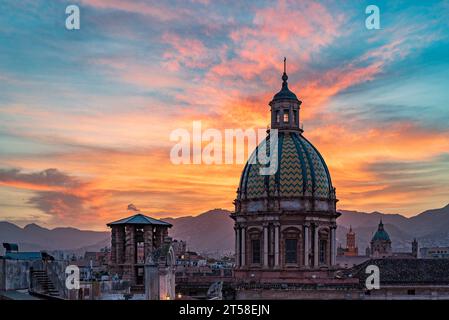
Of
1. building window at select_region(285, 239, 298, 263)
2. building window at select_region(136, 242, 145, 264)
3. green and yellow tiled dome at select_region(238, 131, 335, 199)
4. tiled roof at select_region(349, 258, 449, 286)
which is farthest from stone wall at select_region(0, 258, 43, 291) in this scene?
tiled roof at select_region(349, 258, 449, 286)

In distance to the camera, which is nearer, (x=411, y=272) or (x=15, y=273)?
(x=15, y=273)

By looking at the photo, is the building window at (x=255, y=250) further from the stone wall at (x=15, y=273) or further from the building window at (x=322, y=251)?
the stone wall at (x=15, y=273)

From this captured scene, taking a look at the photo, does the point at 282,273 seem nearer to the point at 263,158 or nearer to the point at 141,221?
the point at 263,158

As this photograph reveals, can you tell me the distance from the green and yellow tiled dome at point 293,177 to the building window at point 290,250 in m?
3.86

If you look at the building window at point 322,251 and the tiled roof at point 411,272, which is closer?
the tiled roof at point 411,272

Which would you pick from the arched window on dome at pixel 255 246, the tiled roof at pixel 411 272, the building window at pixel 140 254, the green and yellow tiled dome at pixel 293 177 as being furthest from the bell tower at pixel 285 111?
the building window at pixel 140 254

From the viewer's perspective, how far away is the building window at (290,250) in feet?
208

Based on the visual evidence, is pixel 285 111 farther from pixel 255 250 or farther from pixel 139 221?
pixel 139 221

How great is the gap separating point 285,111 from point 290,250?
12204mm

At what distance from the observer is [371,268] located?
2603 inches

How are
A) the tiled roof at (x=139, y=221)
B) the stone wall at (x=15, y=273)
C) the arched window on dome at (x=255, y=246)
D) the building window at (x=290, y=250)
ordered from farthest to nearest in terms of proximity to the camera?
the arched window on dome at (x=255, y=246) < the building window at (x=290, y=250) < the tiled roof at (x=139, y=221) < the stone wall at (x=15, y=273)

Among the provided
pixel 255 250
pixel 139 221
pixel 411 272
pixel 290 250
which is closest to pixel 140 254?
pixel 139 221

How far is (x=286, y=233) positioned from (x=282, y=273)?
3355 mm

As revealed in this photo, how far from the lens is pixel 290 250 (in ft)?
209
